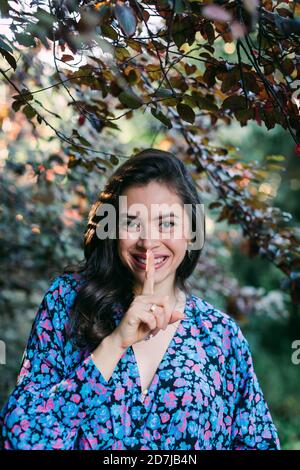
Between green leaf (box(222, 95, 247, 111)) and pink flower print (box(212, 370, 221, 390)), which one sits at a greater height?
green leaf (box(222, 95, 247, 111))

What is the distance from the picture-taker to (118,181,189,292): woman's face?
212cm

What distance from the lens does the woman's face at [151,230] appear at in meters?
2.12

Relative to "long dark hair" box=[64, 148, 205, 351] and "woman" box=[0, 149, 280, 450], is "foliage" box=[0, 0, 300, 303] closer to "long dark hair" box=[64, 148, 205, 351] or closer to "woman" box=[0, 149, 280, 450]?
"long dark hair" box=[64, 148, 205, 351]

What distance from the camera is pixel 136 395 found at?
6.62 feet

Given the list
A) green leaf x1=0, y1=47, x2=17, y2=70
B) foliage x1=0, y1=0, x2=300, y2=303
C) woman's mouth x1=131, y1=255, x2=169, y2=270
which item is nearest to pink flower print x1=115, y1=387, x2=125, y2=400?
woman's mouth x1=131, y1=255, x2=169, y2=270

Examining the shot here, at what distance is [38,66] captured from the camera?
3.10 m

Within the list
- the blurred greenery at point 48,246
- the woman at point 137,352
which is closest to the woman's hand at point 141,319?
the woman at point 137,352

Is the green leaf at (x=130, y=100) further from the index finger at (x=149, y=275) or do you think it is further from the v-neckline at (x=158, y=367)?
the v-neckline at (x=158, y=367)

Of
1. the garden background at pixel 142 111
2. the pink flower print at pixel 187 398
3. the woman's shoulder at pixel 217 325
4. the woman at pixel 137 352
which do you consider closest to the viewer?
the garden background at pixel 142 111

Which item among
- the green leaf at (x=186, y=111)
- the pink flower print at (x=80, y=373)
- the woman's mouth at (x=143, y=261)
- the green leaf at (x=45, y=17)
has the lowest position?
the pink flower print at (x=80, y=373)

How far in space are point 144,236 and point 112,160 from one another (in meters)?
0.43

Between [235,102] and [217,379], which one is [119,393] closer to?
[217,379]

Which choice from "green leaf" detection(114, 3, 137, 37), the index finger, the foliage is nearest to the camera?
"green leaf" detection(114, 3, 137, 37)
